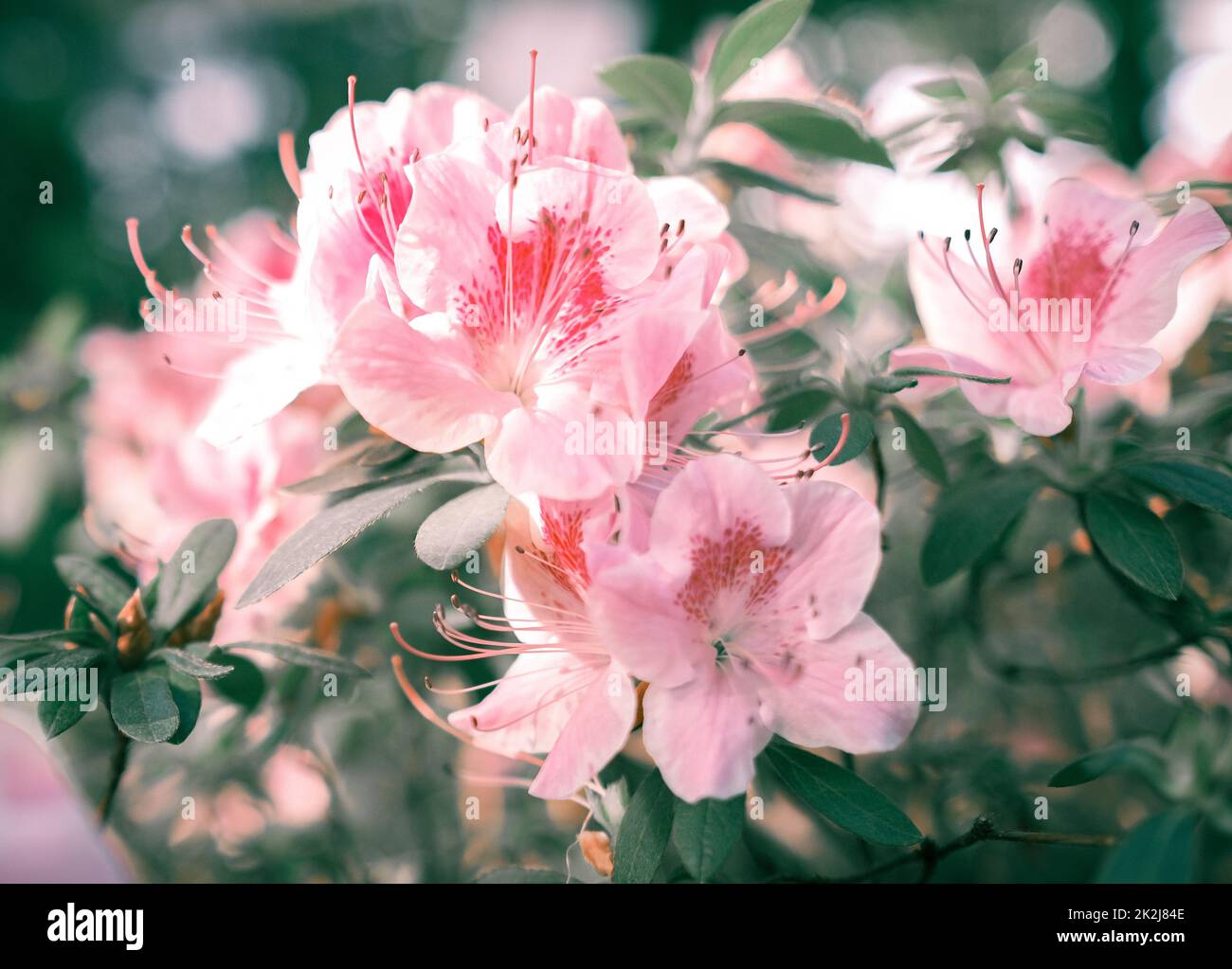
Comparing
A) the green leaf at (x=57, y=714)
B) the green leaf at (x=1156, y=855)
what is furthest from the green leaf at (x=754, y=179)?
→ the green leaf at (x=57, y=714)

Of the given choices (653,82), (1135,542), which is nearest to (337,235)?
(653,82)

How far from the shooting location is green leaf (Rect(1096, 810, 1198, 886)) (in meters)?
0.80

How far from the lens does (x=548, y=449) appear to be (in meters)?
0.64

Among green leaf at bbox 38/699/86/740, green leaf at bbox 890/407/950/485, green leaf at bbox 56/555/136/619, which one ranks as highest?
green leaf at bbox 890/407/950/485

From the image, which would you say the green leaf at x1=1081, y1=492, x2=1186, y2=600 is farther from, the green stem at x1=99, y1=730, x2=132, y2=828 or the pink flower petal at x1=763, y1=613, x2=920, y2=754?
the green stem at x1=99, y1=730, x2=132, y2=828

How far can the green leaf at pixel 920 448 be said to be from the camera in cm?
88

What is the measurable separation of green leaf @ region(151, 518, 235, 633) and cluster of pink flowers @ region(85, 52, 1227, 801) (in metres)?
0.15

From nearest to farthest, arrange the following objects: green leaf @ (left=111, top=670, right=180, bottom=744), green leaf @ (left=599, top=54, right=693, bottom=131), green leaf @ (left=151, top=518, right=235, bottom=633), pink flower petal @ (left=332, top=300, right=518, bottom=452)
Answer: pink flower petal @ (left=332, top=300, right=518, bottom=452)
green leaf @ (left=111, top=670, right=180, bottom=744)
green leaf @ (left=151, top=518, right=235, bottom=633)
green leaf @ (left=599, top=54, right=693, bottom=131)

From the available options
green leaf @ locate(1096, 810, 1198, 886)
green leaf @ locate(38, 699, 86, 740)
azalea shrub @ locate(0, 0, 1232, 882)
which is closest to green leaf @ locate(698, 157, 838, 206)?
azalea shrub @ locate(0, 0, 1232, 882)

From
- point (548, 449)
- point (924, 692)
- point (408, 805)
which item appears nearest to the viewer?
point (548, 449)
